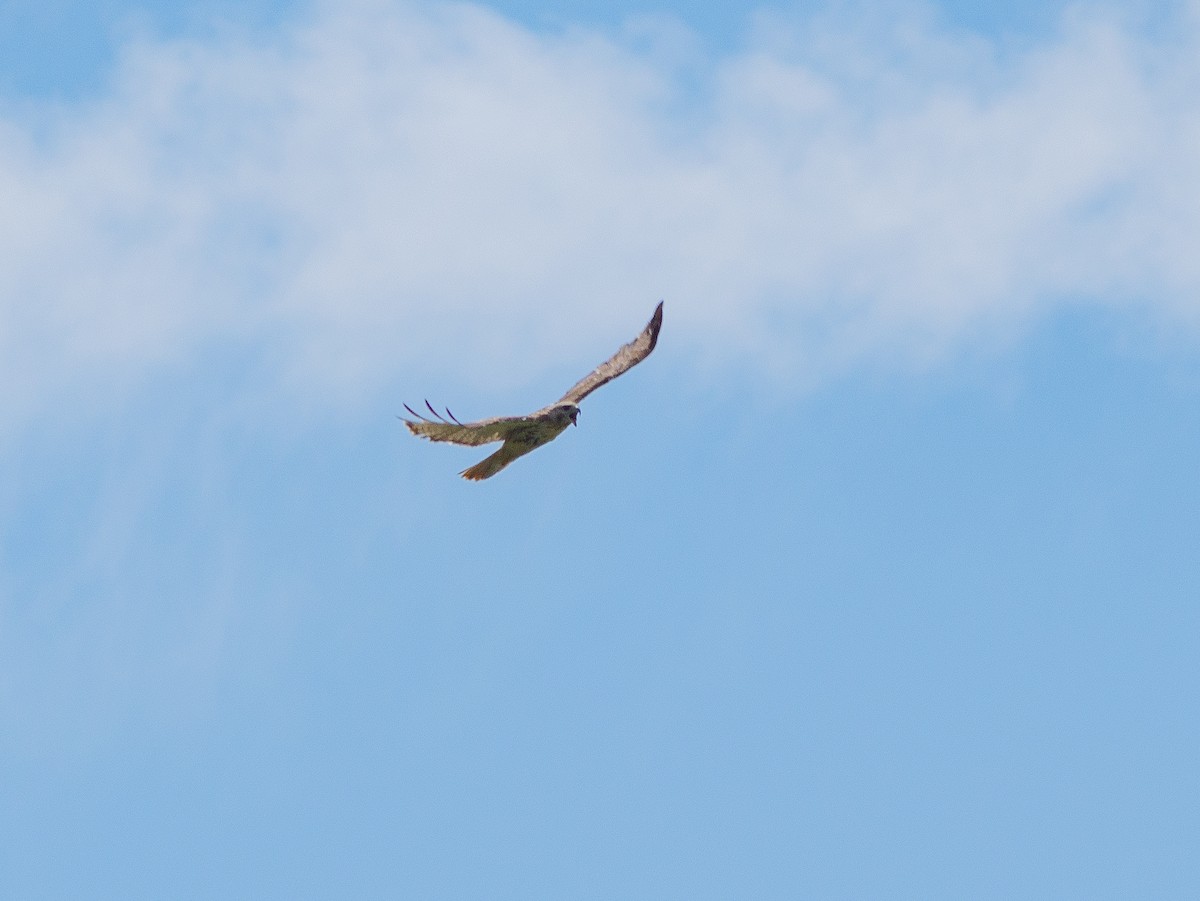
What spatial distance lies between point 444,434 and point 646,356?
6910 mm

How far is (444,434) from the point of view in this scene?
3553 centimetres

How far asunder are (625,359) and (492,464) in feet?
14.9

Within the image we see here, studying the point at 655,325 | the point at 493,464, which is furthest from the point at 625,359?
the point at 493,464

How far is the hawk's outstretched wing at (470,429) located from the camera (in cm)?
3481

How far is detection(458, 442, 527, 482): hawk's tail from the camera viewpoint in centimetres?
3769

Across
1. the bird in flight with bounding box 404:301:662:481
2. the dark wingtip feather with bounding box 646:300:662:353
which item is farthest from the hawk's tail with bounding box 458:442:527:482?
the dark wingtip feather with bounding box 646:300:662:353

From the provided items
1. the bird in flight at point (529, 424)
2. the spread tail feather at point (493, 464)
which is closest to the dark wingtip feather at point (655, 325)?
the bird in flight at point (529, 424)

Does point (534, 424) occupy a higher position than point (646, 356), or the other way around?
point (646, 356)

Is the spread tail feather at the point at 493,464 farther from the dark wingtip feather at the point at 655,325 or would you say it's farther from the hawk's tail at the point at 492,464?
the dark wingtip feather at the point at 655,325

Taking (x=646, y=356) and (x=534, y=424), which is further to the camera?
(x=646, y=356)

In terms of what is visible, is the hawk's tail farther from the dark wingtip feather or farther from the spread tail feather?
the dark wingtip feather

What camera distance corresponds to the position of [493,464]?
1489 inches

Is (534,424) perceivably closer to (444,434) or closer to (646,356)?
(444,434)

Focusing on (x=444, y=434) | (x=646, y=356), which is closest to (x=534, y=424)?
(x=444, y=434)
